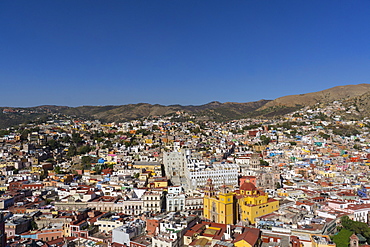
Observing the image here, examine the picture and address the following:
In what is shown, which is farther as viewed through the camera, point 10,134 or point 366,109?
point 366,109

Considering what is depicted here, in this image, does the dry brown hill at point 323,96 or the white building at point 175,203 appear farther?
the dry brown hill at point 323,96

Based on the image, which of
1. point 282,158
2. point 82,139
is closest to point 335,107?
point 282,158

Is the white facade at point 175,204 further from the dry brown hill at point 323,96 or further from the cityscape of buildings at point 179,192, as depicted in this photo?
the dry brown hill at point 323,96

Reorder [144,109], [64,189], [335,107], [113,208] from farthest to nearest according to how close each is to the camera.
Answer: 1. [144,109]
2. [335,107]
3. [64,189]
4. [113,208]

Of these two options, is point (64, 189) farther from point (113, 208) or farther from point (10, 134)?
point (10, 134)

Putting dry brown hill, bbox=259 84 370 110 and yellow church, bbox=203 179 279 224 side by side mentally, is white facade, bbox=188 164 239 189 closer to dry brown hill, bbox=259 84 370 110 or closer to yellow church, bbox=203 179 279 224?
yellow church, bbox=203 179 279 224

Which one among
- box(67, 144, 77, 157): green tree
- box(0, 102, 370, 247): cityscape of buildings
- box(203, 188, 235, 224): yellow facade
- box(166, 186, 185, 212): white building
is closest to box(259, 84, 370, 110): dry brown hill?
box(0, 102, 370, 247): cityscape of buildings

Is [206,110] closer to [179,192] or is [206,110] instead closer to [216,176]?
[216,176]

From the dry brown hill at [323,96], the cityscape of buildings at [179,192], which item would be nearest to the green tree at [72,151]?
the cityscape of buildings at [179,192]
